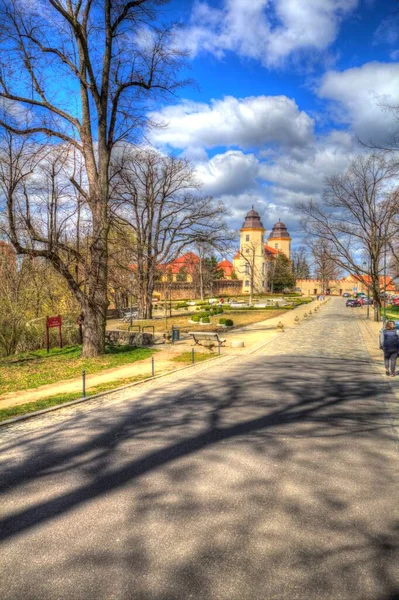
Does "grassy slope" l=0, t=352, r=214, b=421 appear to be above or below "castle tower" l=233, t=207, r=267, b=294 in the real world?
below

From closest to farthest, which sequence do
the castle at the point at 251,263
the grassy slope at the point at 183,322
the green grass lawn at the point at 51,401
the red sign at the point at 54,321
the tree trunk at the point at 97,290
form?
the green grass lawn at the point at 51,401 → the tree trunk at the point at 97,290 → the red sign at the point at 54,321 → the grassy slope at the point at 183,322 → the castle at the point at 251,263

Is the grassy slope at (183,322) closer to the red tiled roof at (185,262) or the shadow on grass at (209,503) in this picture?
the red tiled roof at (185,262)

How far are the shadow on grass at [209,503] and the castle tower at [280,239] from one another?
11069cm

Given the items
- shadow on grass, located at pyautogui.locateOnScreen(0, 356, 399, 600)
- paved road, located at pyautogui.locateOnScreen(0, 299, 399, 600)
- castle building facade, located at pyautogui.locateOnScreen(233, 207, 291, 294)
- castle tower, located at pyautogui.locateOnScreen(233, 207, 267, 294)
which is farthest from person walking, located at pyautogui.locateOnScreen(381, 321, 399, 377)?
castle tower, located at pyautogui.locateOnScreen(233, 207, 267, 294)

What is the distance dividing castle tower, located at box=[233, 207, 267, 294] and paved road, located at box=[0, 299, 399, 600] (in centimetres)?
8395

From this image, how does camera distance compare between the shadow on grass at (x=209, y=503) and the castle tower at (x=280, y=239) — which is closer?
the shadow on grass at (x=209, y=503)

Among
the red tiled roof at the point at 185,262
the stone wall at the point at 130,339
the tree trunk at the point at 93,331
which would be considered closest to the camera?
the tree trunk at the point at 93,331

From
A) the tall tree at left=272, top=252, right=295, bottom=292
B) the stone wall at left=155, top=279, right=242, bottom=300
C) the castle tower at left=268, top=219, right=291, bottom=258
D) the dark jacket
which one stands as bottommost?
the dark jacket

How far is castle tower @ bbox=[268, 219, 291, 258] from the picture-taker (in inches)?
4555

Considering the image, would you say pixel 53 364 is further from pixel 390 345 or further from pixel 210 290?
pixel 210 290

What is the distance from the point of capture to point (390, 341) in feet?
39.3

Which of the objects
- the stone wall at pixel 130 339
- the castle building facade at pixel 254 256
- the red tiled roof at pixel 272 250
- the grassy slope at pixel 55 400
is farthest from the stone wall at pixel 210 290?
the grassy slope at pixel 55 400

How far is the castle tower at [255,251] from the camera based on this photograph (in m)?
92.3

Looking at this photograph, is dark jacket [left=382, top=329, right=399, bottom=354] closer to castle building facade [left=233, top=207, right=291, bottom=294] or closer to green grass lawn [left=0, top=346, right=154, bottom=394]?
green grass lawn [left=0, top=346, right=154, bottom=394]
